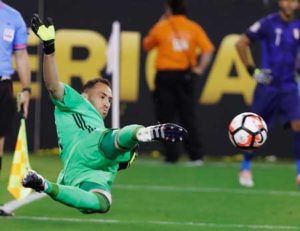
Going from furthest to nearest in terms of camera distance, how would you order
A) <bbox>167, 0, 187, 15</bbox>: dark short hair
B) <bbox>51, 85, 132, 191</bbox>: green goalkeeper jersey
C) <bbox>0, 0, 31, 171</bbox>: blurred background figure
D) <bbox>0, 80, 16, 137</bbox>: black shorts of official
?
<bbox>167, 0, 187, 15</bbox>: dark short hair < <bbox>0, 80, 16, 137</bbox>: black shorts of official < <bbox>0, 0, 31, 171</bbox>: blurred background figure < <bbox>51, 85, 132, 191</bbox>: green goalkeeper jersey

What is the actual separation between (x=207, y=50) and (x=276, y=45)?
2.34 m

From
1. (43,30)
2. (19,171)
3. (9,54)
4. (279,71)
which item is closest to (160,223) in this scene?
(19,171)

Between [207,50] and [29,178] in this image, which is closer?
[29,178]

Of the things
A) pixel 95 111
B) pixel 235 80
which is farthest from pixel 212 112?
pixel 95 111

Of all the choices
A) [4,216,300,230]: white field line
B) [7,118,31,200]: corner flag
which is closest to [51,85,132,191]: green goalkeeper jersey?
[4,216,300,230]: white field line

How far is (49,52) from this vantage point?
8.14 meters

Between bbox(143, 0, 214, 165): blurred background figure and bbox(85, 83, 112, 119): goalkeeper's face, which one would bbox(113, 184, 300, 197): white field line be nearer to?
bbox(143, 0, 214, 165): blurred background figure

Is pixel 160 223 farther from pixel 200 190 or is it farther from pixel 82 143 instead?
pixel 200 190

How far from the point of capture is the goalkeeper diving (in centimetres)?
794

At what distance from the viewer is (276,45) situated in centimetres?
1248

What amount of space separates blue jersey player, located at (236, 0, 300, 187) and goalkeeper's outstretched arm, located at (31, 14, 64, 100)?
14.8 ft

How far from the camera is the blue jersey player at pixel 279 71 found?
12.4m

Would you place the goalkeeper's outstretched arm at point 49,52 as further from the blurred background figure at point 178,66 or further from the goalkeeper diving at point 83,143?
the blurred background figure at point 178,66

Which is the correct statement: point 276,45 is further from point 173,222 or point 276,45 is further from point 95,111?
point 95,111
